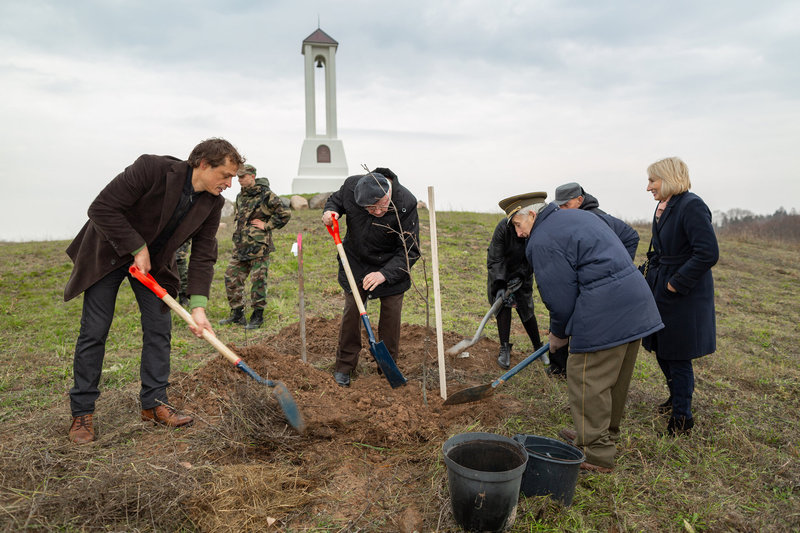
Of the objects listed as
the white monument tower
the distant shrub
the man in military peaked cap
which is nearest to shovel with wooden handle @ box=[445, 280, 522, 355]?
the man in military peaked cap

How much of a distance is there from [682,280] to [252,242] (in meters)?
4.83

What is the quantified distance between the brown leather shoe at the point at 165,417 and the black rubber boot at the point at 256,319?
2.85 metres

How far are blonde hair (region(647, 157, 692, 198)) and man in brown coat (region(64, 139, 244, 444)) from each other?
2.85 m

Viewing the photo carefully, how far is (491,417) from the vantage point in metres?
3.47

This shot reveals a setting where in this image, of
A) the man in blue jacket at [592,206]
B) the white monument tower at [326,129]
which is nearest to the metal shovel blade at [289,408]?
the man in blue jacket at [592,206]

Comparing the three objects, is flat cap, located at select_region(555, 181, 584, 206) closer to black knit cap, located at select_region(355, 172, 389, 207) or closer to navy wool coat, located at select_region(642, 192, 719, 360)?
navy wool coat, located at select_region(642, 192, 719, 360)

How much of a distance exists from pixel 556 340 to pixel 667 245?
1.17 meters

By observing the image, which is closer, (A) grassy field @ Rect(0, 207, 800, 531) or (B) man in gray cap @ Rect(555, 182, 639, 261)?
(A) grassy field @ Rect(0, 207, 800, 531)

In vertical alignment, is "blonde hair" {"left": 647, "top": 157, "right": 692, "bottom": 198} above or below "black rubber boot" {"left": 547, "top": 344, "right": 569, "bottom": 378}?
above

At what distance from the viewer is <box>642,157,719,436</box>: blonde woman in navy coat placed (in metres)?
3.20

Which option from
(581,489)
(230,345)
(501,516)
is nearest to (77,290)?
(230,345)

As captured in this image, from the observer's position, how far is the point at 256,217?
643 cm

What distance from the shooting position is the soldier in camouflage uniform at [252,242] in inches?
247

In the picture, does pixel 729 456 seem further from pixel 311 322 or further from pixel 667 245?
pixel 311 322
